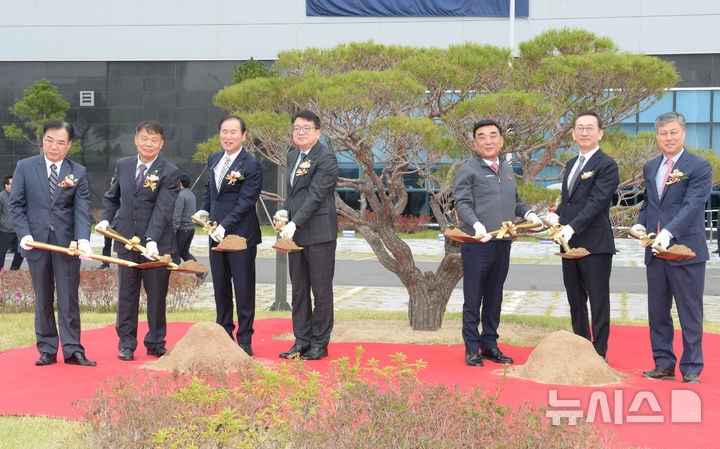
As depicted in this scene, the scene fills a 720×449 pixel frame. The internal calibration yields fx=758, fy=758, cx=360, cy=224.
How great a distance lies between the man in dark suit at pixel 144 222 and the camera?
5410 mm

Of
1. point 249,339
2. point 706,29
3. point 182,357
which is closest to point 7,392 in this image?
point 182,357

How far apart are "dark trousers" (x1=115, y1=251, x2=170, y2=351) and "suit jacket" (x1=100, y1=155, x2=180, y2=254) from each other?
151 mm

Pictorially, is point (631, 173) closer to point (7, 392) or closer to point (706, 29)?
point (7, 392)

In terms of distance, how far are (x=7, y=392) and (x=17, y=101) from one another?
77.2 feet

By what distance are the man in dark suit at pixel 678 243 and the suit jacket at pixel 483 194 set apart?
0.93 m

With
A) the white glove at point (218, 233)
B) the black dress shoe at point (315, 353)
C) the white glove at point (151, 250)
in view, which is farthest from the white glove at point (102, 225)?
the black dress shoe at point (315, 353)

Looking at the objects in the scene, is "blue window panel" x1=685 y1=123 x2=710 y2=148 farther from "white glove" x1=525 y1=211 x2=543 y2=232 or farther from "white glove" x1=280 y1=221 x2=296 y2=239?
"white glove" x1=280 y1=221 x2=296 y2=239

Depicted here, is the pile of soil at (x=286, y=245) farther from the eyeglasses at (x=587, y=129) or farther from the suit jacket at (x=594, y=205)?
the eyeglasses at (x=587, y=129)

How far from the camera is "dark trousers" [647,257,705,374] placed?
15.9 ft

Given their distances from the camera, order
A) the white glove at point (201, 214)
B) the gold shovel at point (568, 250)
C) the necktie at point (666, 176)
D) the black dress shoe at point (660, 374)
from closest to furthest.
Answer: the black dress shoe at point (660, 374) < the necktie at point (666, 176) < the gold shovel at point (568, 250) < the white glove at point (201, 214)

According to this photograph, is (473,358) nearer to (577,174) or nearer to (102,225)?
(577,174)

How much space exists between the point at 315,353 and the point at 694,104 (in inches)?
860

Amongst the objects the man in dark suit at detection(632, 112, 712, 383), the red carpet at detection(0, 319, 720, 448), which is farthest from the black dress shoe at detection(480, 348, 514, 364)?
the man in dark suit at detection(632, 112, 712, 383)

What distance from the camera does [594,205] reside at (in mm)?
5234
